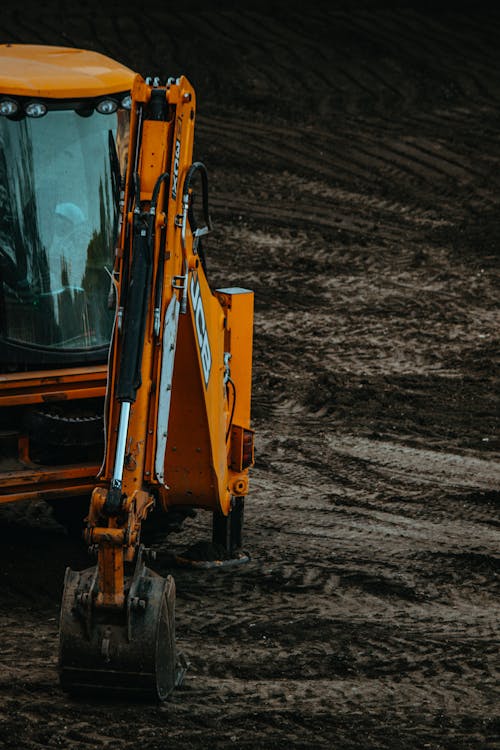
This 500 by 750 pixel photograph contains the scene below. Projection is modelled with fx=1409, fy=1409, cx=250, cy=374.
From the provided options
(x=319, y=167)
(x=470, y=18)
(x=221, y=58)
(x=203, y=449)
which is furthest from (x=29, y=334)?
(x=470, y=18)

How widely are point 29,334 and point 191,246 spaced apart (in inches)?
51.5

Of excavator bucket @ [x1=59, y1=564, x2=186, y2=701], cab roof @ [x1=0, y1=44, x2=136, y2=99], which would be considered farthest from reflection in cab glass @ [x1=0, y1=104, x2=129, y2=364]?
excavator bucket @ [x1=59, y1=564, x2=186, y2=701]

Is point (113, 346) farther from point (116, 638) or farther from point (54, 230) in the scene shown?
point (54, 230)

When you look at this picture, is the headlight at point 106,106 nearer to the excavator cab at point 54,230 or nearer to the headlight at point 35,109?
the excavator cab at point 54,230

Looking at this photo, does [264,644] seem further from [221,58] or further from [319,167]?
[221,58]

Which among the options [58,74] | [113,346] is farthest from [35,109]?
[113,346]

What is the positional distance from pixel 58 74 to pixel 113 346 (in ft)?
6.89

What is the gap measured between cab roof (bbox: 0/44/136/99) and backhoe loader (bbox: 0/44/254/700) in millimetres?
12

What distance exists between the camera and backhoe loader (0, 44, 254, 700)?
5805mm

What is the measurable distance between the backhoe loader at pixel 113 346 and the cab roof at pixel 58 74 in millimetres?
12

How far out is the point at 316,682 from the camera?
6.54 m

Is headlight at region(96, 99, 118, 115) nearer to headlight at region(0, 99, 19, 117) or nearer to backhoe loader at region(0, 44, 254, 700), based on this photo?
backhoe loader at region(0, 44, 254, 700)

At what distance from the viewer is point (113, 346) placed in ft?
20.2

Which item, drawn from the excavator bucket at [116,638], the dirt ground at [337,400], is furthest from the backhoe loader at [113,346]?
the dirt ground at [337,400]
